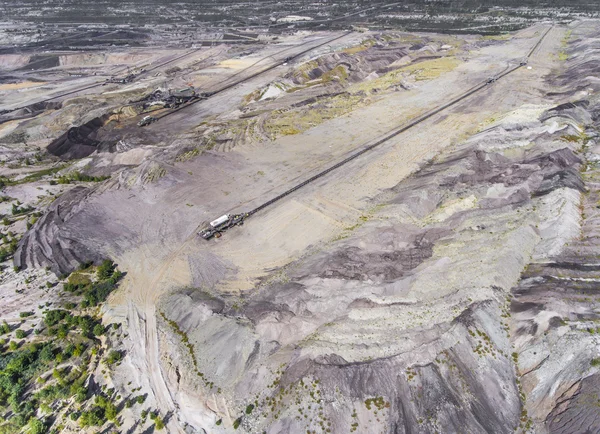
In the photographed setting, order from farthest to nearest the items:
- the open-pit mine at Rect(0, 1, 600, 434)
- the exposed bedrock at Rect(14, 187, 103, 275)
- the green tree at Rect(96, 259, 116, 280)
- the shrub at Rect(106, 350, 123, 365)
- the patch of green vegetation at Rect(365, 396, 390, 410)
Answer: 1. the exposed bedrock at Rect(14, 187, 103, 275)
2. the green tree at Rect(96, 259, 116, 280)
3. the shrub at Rect(106, 350, 123, 365)
4. the open-pit mine at Rect(0, 1, 600, 434)
5. the patch of green vegetation at Rect(365, 396, 390, 410)

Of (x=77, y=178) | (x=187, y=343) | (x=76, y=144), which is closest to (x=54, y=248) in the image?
(x=77, y=178)

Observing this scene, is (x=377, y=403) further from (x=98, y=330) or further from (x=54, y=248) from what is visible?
(x=54, y=248)

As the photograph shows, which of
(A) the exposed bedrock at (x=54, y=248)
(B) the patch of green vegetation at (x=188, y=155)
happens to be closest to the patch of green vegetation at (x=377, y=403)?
(A) the exposed bedrock at (x=54, y=248)

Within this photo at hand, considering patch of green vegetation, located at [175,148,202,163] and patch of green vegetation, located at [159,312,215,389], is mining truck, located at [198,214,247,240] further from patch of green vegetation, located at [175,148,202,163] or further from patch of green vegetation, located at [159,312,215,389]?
patch of green vegetation, located at [175,148,202,163]

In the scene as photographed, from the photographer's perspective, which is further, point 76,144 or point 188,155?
point 76,144

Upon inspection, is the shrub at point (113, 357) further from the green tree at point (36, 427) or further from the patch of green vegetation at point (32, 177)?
the patch of green vegetation at point (32, 177)

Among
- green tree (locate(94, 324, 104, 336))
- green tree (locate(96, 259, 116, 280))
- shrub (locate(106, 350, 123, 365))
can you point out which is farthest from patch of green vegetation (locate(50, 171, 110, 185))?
shrub (locate(106, 350, 123, 365))
